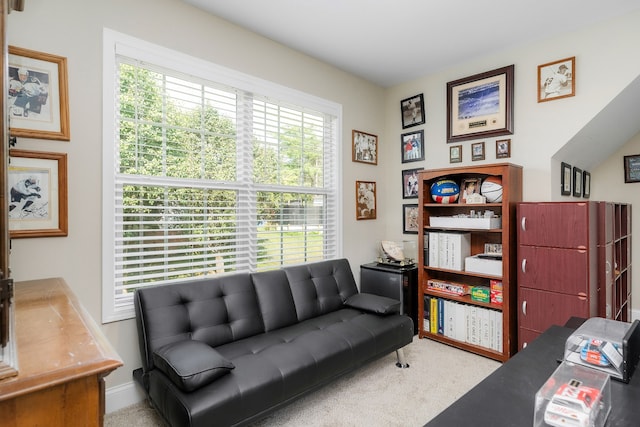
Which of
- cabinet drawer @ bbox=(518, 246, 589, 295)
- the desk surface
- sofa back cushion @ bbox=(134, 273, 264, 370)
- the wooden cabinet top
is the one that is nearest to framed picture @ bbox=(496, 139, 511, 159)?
cabinet drawer @ bbox=(518, 246, 589, 295)

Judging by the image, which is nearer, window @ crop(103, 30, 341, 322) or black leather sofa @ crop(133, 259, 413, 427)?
black leather sofa @ crop(133, 259, 413, 427)

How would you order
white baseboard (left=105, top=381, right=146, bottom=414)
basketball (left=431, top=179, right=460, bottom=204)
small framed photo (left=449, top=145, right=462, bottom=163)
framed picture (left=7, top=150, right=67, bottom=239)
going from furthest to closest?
1. small framed photo (left=449, top=145, right=462, bottom=163)
2. basketball (left=431, top=179, right=460, bottom=204)
3. white baseboard (left=105, top=381, right=146, bottom=414)
4. framed picture (left=7, top=150, right=67, bottom=239)

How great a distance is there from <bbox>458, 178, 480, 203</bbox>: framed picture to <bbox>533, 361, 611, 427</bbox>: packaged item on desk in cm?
223

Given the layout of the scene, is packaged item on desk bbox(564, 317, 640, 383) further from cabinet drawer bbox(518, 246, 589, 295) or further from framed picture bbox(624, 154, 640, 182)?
framed picture bbox(624, 154, 640, 182)

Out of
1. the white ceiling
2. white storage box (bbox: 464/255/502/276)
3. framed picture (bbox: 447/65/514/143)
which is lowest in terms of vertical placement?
white storage box (bbox: 464/255/502/276)

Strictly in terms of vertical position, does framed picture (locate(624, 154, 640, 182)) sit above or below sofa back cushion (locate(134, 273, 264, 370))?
above

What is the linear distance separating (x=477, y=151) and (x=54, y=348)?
354 cm

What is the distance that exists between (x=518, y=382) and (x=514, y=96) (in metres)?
2.79

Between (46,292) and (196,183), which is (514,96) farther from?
(46,292)

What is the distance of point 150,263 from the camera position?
231 centimetres

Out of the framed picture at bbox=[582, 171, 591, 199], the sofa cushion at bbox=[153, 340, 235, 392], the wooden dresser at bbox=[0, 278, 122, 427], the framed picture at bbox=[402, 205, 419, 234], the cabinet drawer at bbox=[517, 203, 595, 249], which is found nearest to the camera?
the wooden dresser at bbox=[0, 278, 122, 427]

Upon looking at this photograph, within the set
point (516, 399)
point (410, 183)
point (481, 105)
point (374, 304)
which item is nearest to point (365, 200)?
point (410, 183)

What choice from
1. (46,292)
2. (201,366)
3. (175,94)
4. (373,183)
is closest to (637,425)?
(201,366)

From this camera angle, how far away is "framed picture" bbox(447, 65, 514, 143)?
313 cm
